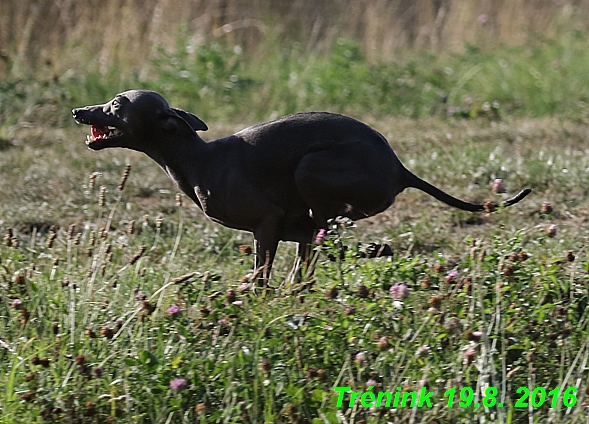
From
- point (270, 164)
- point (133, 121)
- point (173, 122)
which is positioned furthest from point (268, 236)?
point (133, 121)

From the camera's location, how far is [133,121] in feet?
11.6

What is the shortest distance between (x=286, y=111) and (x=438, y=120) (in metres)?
1.39

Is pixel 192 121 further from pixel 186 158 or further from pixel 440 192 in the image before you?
pixel 440 192

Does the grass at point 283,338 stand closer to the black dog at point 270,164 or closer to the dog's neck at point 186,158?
the black dog at point 270,164

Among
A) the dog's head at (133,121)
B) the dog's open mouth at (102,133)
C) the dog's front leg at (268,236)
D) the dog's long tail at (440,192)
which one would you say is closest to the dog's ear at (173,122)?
the dog's head at (133,121)

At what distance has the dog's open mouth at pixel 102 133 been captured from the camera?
359 cm

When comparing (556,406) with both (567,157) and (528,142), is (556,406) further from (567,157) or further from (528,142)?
(528,142)

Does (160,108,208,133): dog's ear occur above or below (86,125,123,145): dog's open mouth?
above

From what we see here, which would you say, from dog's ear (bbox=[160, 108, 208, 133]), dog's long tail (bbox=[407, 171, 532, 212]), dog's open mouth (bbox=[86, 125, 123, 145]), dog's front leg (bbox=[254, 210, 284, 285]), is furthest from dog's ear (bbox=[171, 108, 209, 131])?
dog's long tail (bbox=[407, 171, 532, 212])

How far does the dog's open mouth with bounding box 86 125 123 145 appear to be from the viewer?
3590 millimetres

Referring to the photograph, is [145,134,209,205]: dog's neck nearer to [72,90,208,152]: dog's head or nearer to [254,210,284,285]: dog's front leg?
[72,90,208,152]: dog's head

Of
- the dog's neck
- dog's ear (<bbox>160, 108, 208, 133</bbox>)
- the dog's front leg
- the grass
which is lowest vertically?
the grass

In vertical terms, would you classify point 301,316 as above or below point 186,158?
below

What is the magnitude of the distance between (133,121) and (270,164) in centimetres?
53
